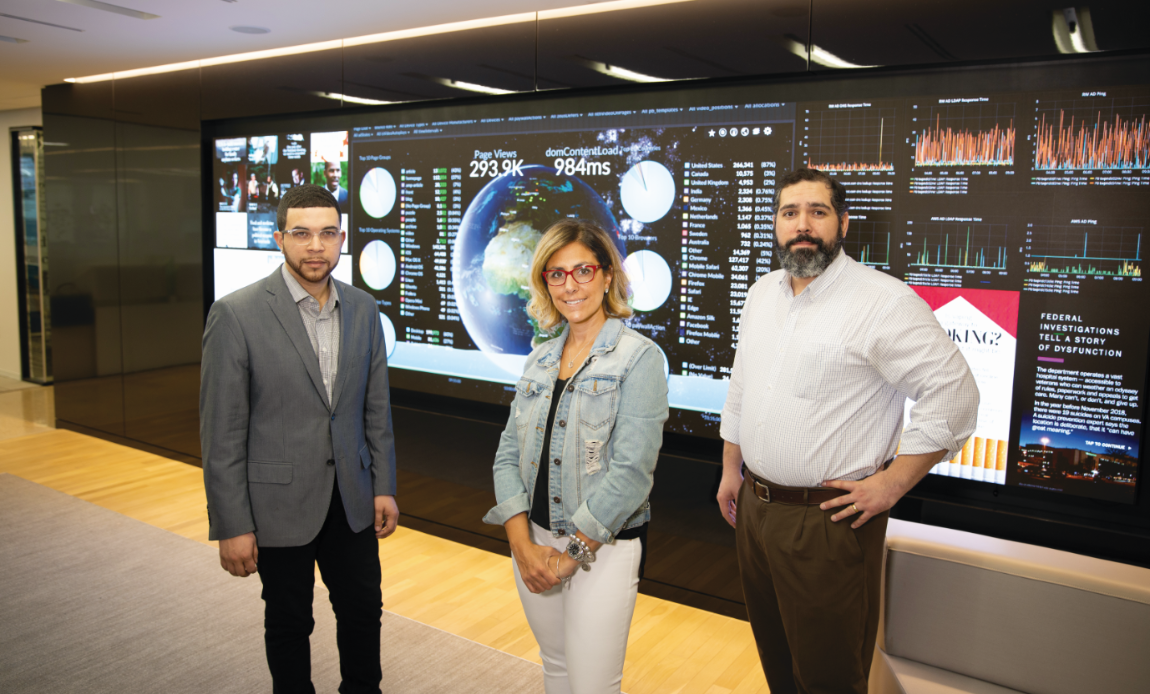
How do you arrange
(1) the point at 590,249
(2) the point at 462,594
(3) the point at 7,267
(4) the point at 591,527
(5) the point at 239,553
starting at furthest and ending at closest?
(3) the point at 7,267, (2) the point at 462,594, (5) the point at 239,553, (1) the point at 590,249, (4) the point at 591,527

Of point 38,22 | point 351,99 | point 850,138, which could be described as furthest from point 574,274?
point 38,22

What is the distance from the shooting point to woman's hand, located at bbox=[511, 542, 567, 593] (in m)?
1.78

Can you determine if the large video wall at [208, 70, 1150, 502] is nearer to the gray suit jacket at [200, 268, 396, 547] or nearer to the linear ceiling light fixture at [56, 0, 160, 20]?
the gray suit jacket at [200, 268, 396, 547]

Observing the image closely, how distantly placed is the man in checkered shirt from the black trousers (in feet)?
3.89

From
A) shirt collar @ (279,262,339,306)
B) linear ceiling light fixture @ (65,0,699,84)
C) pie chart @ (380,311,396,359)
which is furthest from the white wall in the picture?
shirt collar @ (279,262,339,306)

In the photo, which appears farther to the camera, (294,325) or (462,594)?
(462,594)

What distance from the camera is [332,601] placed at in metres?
2.31

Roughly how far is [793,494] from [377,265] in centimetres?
306

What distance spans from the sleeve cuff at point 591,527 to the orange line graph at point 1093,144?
2091 millimetres

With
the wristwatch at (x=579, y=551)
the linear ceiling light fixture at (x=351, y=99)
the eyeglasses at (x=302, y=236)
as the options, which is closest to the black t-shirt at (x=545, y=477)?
the wristwatch at (x=579, y=551)

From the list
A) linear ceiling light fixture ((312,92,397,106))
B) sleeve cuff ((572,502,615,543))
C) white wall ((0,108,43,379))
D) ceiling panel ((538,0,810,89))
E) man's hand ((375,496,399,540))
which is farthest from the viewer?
white wall ((0,108,43,379))

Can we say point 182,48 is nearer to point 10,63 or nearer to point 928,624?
point 10,63

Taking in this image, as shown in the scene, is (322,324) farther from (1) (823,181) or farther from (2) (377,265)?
(2) (377,265)

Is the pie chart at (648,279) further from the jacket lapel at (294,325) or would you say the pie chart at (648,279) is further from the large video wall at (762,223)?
the jacket lapel at (294,325)
